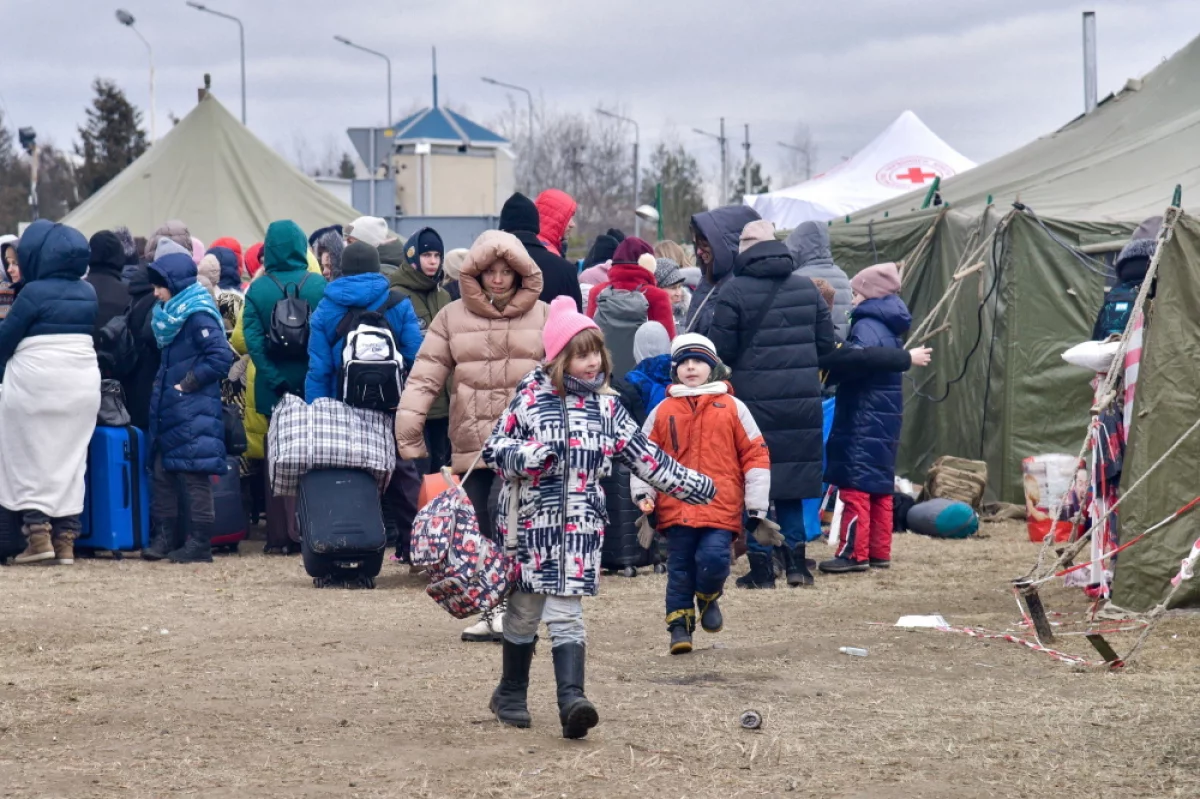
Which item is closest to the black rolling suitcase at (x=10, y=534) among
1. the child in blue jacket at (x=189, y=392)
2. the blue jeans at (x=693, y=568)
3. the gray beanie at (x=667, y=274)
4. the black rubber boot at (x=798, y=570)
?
the child in blue jacket at (x=189, y=392)

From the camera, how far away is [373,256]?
9984mm

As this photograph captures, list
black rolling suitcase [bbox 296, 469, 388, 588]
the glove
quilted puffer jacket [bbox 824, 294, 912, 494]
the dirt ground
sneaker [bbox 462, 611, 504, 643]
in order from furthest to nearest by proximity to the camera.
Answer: quilted puffer jacket [bbox 824, 294, 912, 494]
black rolling suitcase [bbox 296, 469, 388, 588]
sneaker [bbox 462, 611, 504, 643]
the glove
the dirt ground

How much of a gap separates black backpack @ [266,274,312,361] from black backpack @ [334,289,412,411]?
2.86ft

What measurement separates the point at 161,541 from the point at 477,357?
3996 millimetres

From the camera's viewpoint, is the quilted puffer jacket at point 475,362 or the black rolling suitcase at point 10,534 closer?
the quilted puffer jacket at point 475,362

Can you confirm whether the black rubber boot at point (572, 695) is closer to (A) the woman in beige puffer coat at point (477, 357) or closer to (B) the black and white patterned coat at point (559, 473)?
(B) the black and white patterned coat at point (559, 473)

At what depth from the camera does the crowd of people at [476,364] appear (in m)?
7.87

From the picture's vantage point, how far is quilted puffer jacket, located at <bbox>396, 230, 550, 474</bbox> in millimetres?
8023

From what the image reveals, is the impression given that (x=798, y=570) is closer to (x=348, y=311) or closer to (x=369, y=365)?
(x=369, y=365)

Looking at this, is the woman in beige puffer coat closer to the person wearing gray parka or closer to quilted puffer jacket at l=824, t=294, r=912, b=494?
quilted puffer jacket at l=824, t=294, r=912, b=494

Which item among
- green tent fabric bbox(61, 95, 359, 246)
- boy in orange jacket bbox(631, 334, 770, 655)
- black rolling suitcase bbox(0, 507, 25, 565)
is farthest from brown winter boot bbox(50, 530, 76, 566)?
green tent fabric bbox(61, 95, 359, 246)

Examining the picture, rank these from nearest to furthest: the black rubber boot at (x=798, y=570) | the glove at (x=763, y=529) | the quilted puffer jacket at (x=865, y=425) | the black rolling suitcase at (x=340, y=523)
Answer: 1. the glove at (x=763, y=529)
2. the black rolling suitcase at (x=340, y=523)
3. the black rubber boot at (x=798, y=570)
4. the quilted puffer jacket at (x=865, y=425)

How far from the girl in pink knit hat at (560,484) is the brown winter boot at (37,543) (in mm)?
5836

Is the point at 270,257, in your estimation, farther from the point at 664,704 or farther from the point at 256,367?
the point at 664,704
